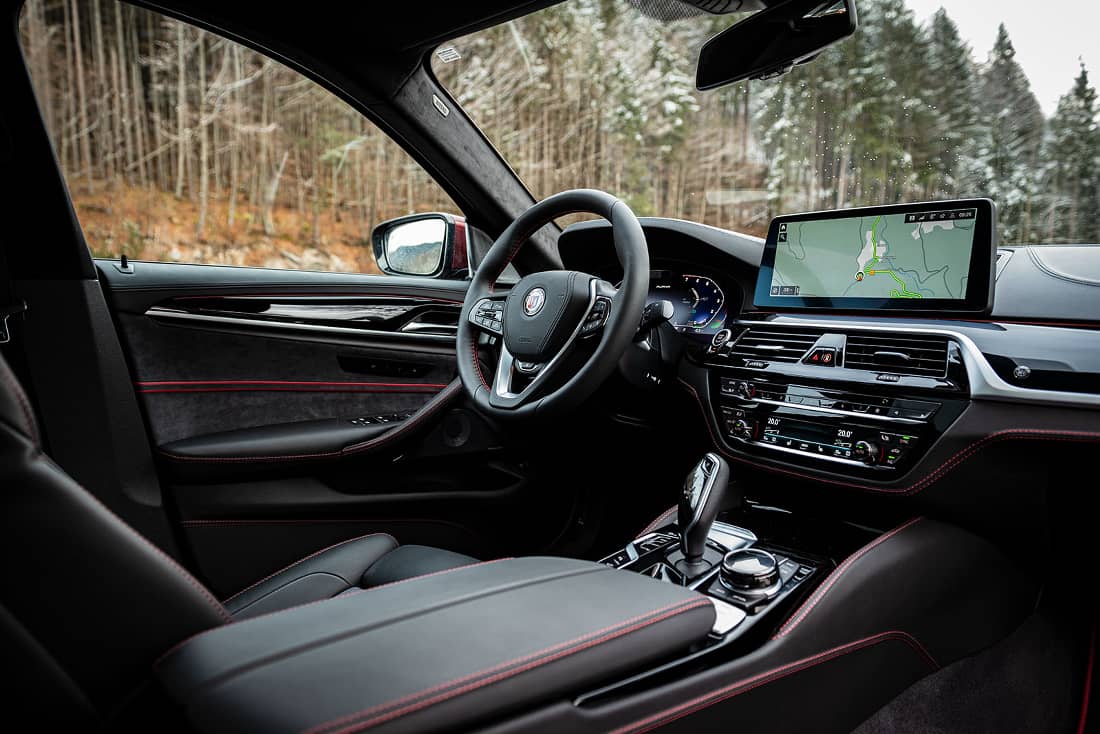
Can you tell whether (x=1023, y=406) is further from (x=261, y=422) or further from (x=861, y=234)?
(x=261, y=422)

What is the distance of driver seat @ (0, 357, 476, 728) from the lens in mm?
600

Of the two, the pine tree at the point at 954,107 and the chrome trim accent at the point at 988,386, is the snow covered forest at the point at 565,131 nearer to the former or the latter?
the pine tree at the point at 954,107

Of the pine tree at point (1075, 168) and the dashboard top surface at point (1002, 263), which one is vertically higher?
the pine tree at point (1075, 168)

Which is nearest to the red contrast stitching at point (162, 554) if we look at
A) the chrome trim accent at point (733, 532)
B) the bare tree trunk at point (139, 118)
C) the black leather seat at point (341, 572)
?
the black leather seat at point (341, 572)

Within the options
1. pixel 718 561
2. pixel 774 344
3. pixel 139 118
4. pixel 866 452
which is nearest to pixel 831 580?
pixel 718 561

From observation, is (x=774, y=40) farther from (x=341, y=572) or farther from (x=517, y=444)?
(x=341, y=572)

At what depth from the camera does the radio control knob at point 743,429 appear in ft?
5.74

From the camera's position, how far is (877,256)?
1610 millimetres

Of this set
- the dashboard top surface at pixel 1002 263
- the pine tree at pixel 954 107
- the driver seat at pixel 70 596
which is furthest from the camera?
the pine tree at pixel 954 107

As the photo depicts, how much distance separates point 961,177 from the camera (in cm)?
173

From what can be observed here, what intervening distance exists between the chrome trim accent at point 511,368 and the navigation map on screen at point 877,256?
1.74ft

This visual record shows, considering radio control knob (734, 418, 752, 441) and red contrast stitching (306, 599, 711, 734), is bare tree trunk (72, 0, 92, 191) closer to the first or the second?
radio control knob (734, 418, 752, 441)

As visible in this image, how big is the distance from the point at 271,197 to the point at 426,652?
2.58 meters

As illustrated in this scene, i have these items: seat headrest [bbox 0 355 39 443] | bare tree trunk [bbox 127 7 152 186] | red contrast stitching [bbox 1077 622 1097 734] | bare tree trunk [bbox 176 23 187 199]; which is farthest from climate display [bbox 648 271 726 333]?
bare tree trunk [bbox 127 7 152 186]
